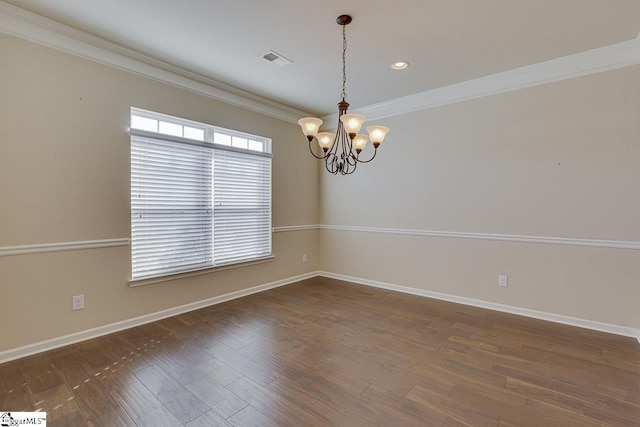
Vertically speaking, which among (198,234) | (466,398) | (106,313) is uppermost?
(198,234)

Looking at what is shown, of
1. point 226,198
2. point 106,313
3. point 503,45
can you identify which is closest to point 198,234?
point 226,198

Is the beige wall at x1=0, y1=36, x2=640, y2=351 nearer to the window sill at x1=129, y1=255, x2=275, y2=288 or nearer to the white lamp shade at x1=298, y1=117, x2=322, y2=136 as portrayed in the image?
the window sill at x1=129, y1=255, x2=275, y2=288

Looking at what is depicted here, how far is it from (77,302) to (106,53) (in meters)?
2.31

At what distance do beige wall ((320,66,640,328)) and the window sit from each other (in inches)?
67.1

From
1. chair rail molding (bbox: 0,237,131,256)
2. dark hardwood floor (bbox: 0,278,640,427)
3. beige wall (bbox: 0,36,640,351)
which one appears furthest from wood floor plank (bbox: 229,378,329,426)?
chair rail molding (bbox: 0,237,131,256)

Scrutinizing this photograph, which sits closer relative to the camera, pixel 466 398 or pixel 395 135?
pixel 466 398

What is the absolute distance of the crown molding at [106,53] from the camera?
2289mm

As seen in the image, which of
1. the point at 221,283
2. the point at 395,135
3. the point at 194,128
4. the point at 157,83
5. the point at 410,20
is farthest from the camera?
the point at 395,135

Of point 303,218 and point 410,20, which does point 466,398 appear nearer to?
point 410,20

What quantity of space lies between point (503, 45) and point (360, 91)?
1.61 metres

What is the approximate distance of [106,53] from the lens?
272cm

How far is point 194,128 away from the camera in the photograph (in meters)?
3.46

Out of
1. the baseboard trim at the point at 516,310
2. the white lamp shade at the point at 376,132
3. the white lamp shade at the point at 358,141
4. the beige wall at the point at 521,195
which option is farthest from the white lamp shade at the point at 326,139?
the baseboard trim at the point at 516,310

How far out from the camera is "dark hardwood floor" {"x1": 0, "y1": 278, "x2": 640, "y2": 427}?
174cm
